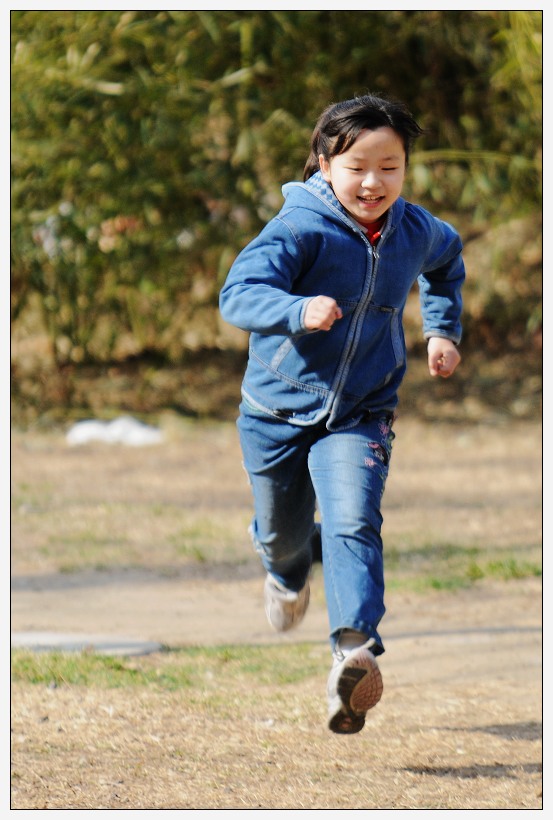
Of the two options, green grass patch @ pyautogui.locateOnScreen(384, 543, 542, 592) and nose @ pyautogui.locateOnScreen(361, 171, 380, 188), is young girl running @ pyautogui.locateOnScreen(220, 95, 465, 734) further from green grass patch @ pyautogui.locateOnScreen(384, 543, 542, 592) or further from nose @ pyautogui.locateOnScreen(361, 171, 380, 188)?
green grass patch @ pyautogui.locateOnScreen(384, 543, 542, 592)

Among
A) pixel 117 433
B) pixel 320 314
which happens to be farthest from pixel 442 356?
Answer: pixel 117 433

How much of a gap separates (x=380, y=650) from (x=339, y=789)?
1.64ft

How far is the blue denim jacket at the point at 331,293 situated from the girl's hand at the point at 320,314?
7.7 inches

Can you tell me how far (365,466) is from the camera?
9.34ft

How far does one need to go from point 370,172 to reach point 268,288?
1.24 feet

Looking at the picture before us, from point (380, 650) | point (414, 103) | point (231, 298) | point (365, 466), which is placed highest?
point (414, 103)

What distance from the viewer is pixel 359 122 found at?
273 centimetres

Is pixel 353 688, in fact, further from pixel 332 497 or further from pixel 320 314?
pixel 320 314

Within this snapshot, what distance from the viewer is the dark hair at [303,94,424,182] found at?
108 inches

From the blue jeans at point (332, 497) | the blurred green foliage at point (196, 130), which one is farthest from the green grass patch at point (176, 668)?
the blurred green foliage at point (196, 130)

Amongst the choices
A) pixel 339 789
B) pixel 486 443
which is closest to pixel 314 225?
pixel 339 789

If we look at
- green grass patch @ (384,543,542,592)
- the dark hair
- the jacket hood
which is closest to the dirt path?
green grass patch @ (384,543,542,592)

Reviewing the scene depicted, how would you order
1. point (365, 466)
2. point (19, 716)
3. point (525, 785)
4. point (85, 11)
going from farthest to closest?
point (85, 11), point (19, 716), point (525, 785), point (365, 466)

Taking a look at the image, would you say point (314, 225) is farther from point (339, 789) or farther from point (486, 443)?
point (486, 443)
